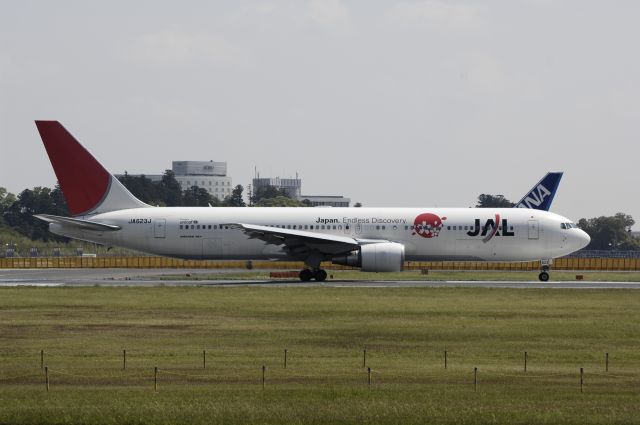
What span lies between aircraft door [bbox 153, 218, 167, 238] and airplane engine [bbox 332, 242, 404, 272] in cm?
1160

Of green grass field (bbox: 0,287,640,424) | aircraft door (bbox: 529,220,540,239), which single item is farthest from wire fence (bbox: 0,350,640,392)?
aircraft door (bbox: 529,220,540,239)

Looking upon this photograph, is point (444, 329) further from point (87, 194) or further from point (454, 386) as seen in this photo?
point (87, 194)

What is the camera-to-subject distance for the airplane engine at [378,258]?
205 ft

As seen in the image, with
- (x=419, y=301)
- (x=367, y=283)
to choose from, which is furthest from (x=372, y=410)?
(x=367, y=283)

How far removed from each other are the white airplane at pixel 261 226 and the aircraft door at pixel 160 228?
63 millimetres

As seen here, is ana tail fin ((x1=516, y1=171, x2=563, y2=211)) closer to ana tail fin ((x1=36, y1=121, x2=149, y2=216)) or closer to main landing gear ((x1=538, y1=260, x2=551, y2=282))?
main landing gear ((x1=538, y1=260, x2=551, y2=282))

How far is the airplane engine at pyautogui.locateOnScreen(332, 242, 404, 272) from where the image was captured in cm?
6259

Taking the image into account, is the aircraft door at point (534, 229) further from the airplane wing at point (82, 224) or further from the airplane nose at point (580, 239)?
the airplane wing at point (82, 224)

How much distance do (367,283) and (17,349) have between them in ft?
107

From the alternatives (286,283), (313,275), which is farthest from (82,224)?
(313,275)

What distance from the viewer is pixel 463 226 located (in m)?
65.9

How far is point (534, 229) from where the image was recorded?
66.8 meters

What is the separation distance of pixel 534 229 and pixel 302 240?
49.5 feet

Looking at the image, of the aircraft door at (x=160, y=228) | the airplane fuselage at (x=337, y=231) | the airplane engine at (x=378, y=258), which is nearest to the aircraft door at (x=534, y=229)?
the airplane fuselage at (x=337, y=231)
